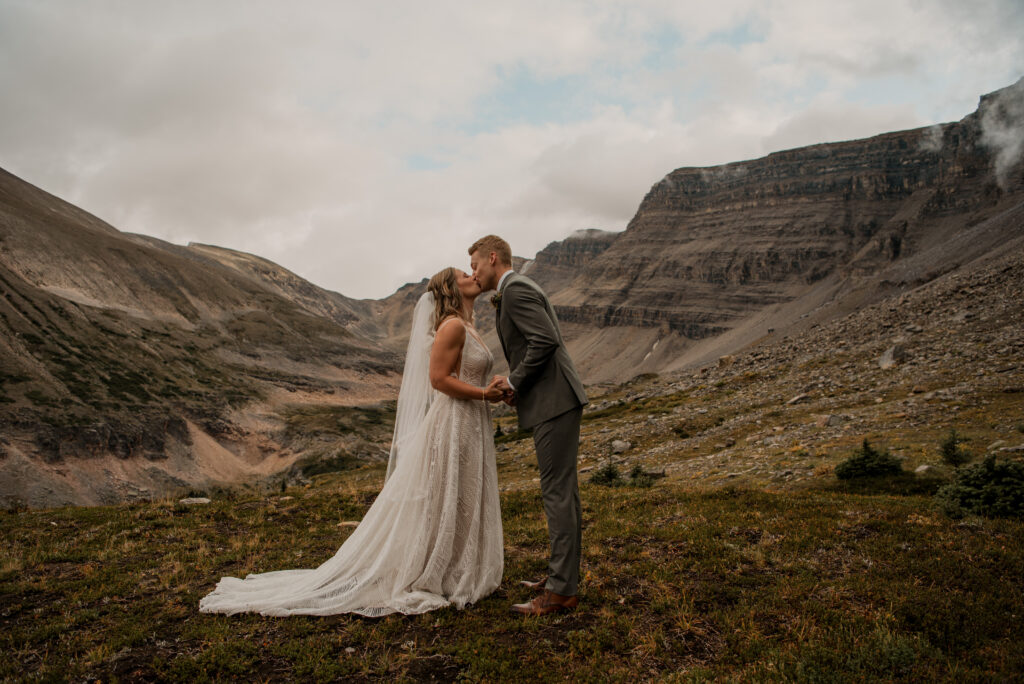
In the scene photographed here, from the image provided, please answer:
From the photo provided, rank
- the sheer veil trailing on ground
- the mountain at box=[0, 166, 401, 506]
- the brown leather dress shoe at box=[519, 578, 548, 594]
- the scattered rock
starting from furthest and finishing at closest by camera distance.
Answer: the mountain at box=[0, 166, 401, 506], the scattered rock, the sheer veil trailing on ground, the brown leather dress shoe at box=[519, 578, 548, 594]

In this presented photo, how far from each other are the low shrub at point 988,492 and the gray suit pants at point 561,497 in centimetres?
604

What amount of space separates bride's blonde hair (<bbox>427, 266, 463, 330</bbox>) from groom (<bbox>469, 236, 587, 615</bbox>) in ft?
2.53

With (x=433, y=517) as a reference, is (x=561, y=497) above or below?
above

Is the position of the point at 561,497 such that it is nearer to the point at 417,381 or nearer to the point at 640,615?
the point at 640,615

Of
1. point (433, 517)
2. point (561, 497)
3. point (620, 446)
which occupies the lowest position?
point (620, 446)

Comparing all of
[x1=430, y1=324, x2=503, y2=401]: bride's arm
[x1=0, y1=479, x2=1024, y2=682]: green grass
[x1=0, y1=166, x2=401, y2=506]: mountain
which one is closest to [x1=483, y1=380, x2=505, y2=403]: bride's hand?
[x1=430, y1=324, x2=503, y2=401]: bride's arm

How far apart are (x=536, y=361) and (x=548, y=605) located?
8.76ft

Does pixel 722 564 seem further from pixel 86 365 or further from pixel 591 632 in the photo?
pixel 86 365

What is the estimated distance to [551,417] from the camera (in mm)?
6148

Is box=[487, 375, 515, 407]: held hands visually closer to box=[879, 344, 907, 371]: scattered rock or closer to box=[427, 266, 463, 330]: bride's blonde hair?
box=[427, 266, 463, 330]: bride's blonde hair

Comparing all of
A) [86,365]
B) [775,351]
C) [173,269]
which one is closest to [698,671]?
[775,351]

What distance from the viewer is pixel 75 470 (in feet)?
176

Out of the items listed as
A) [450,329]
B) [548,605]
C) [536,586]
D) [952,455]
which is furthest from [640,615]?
[952,455]

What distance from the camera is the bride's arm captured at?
6.77 metres
